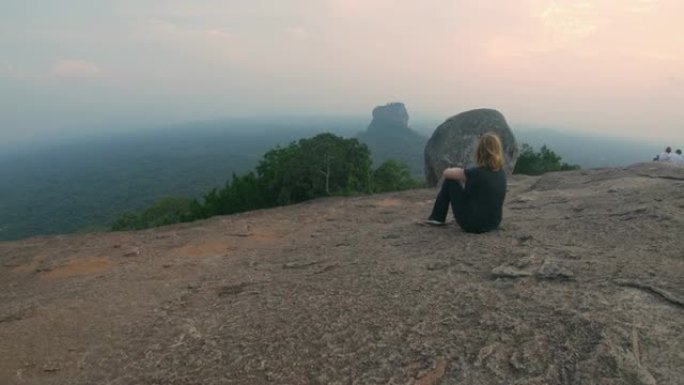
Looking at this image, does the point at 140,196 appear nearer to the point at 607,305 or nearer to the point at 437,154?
the point at 437,154

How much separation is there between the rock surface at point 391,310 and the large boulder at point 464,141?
13909 millimetres

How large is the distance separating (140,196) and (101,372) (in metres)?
87.8

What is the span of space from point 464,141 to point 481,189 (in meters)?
16.8

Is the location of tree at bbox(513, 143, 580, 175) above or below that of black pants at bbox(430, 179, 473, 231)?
below

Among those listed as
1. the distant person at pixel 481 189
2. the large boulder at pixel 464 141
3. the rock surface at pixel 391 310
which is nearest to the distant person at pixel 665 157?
the large boulder at pixel 464 141

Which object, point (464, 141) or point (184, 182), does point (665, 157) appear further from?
point (184, 182)

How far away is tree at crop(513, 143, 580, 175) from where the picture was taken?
28.8 meters

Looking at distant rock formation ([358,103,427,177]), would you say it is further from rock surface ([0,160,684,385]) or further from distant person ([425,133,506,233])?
rock surface ([0,160,684,385])

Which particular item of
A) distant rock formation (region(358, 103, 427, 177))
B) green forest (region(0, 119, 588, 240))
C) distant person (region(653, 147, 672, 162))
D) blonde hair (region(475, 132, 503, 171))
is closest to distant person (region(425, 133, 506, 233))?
blonde hair (region(475, 132, 503, 171))

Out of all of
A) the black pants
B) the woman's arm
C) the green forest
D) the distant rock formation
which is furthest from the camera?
the distant rock formation

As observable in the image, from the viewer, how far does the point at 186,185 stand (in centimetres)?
9500

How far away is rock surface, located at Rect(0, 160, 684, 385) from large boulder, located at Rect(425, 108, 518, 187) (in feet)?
45.6

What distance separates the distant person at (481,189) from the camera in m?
7.89

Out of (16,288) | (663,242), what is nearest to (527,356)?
(663,242)
